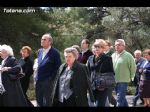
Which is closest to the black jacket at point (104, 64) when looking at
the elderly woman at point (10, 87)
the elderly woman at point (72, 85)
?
the elderly woman at point (72, 85)

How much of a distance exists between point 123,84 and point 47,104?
5.58ft

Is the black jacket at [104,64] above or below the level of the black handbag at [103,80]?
above

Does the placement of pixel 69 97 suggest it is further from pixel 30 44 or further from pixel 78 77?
pixel 30 44

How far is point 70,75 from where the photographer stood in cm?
868

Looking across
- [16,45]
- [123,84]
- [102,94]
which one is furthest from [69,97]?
[16,45]

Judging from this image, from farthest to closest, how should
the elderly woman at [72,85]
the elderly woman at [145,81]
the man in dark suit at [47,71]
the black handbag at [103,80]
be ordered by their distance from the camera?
1. the elderly woman at [145,81]
2. the man in dark suit at [47,71]
3. the black handbag at [103,80]
4. the elderly woman at [72,85]

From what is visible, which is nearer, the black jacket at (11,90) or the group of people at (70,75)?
the group of people at (70,75)

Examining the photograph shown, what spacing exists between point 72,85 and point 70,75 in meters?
0.17

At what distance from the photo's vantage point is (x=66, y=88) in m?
8.65

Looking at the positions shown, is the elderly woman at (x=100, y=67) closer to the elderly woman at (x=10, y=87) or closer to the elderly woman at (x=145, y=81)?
the elderly woman at (x=10, y=87)

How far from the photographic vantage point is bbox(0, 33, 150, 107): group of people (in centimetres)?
866

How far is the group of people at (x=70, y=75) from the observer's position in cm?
866

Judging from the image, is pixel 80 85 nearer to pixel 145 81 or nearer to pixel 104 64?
pixel 104 64
